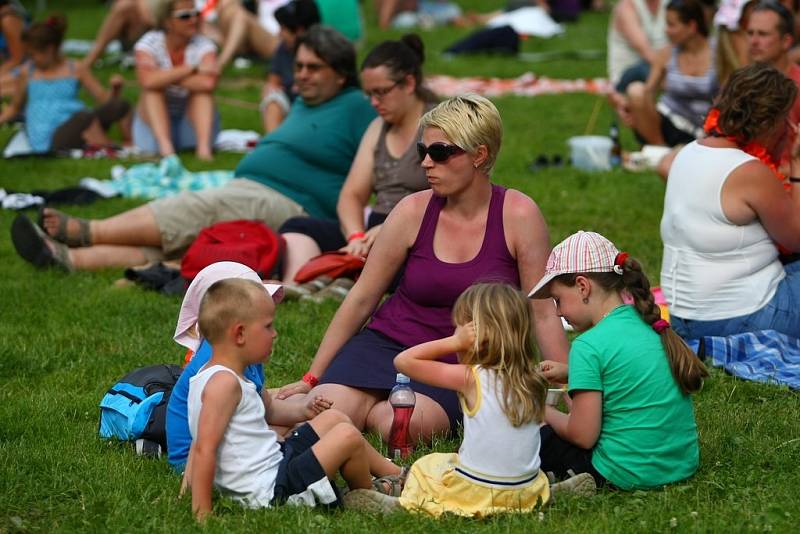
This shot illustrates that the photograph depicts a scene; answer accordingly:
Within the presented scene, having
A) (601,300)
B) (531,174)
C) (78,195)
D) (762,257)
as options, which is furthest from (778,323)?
(78,195)

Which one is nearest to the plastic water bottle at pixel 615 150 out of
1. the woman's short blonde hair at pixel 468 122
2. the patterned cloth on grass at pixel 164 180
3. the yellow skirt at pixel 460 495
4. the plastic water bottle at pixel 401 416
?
the patterned cloth on grass at pixel 164 180

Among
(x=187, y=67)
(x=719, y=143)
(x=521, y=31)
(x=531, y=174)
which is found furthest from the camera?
(x=521, y=31)

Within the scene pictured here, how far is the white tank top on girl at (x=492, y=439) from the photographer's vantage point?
4176 mm

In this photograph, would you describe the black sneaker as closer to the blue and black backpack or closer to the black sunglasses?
the blue and black backpack

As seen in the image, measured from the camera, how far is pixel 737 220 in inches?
242

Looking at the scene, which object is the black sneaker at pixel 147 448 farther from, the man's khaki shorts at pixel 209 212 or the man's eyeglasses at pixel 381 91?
the man's khaki shorts at pixel 209 212

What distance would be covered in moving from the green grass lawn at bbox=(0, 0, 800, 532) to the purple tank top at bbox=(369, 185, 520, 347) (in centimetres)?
55

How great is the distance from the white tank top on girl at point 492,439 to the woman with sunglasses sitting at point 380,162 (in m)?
2.81

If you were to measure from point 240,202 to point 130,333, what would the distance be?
159cm

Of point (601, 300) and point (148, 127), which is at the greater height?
point (601, 300)

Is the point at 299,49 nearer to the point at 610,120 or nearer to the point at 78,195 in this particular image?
the point at 78,195

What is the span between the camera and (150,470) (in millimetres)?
4797

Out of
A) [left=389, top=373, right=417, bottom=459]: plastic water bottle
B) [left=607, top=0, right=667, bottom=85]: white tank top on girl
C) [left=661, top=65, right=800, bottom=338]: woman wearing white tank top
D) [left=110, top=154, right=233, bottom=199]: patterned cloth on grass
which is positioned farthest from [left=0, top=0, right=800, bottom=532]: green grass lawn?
[left=607, top=0, right=667, bottom=85]: white tank top on girl

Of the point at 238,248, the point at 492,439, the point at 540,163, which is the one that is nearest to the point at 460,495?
the point at 492,439
